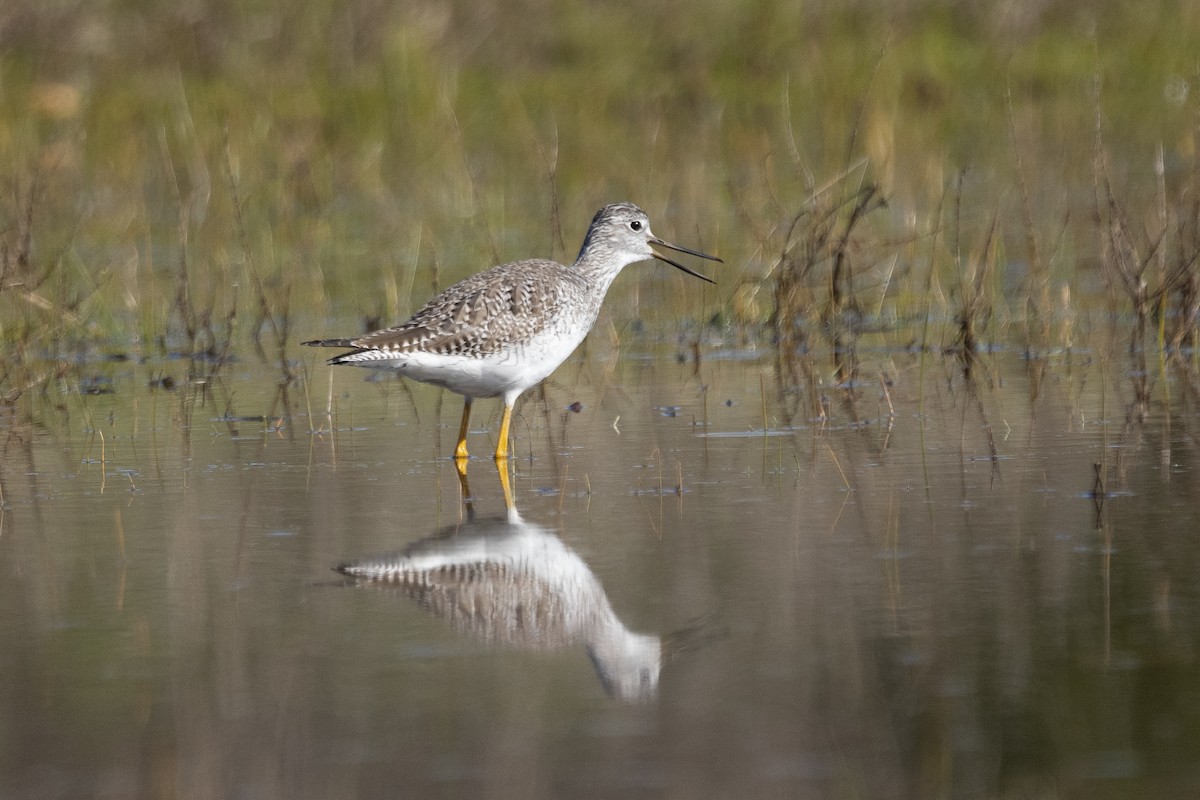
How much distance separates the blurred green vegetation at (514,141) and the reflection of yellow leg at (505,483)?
2711mm

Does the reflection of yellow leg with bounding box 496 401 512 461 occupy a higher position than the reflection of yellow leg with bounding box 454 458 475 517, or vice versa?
the reflection of yellow leg with bounding box 496 401 512 461

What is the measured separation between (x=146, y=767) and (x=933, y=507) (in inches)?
111

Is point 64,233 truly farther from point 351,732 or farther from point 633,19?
point 351,732

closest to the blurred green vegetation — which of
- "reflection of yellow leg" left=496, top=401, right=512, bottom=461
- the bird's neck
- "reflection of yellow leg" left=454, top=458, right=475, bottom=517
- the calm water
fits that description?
the bird's neck

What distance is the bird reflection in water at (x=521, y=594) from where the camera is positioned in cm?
420

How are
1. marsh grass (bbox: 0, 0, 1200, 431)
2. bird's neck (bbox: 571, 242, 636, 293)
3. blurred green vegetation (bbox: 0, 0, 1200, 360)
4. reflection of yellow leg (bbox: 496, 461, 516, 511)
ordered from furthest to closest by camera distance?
blurred green vegetation (bbox: 0, 0, 1200, 360) < marsh grass (bbox: 0, 0, 1200, 431) < bird's neck (bbox: 571, 242, 636, 293) < reflection of yellow leg (bbox: 496, 461, 516, 511)

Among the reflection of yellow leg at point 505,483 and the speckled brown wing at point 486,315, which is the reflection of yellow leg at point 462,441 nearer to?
the reflection of yellow leg at point 505,483

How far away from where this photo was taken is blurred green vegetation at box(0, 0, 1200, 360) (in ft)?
35.5

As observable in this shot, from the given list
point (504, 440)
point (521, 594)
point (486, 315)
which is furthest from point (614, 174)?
point (521, 594)

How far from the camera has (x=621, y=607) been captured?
15.1 feet

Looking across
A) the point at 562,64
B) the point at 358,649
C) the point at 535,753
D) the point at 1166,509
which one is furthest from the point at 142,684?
the point at 562,64

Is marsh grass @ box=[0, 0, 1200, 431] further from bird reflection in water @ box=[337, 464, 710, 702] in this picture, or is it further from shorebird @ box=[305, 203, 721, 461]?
bird reflection in water @ box=[337, 464, 710, 702]

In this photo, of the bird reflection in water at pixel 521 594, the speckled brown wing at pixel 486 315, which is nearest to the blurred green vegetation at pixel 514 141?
the speckled brown wing at pixel 486 315

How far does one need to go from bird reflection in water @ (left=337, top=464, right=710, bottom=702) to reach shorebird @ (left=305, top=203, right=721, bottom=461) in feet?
4.84
